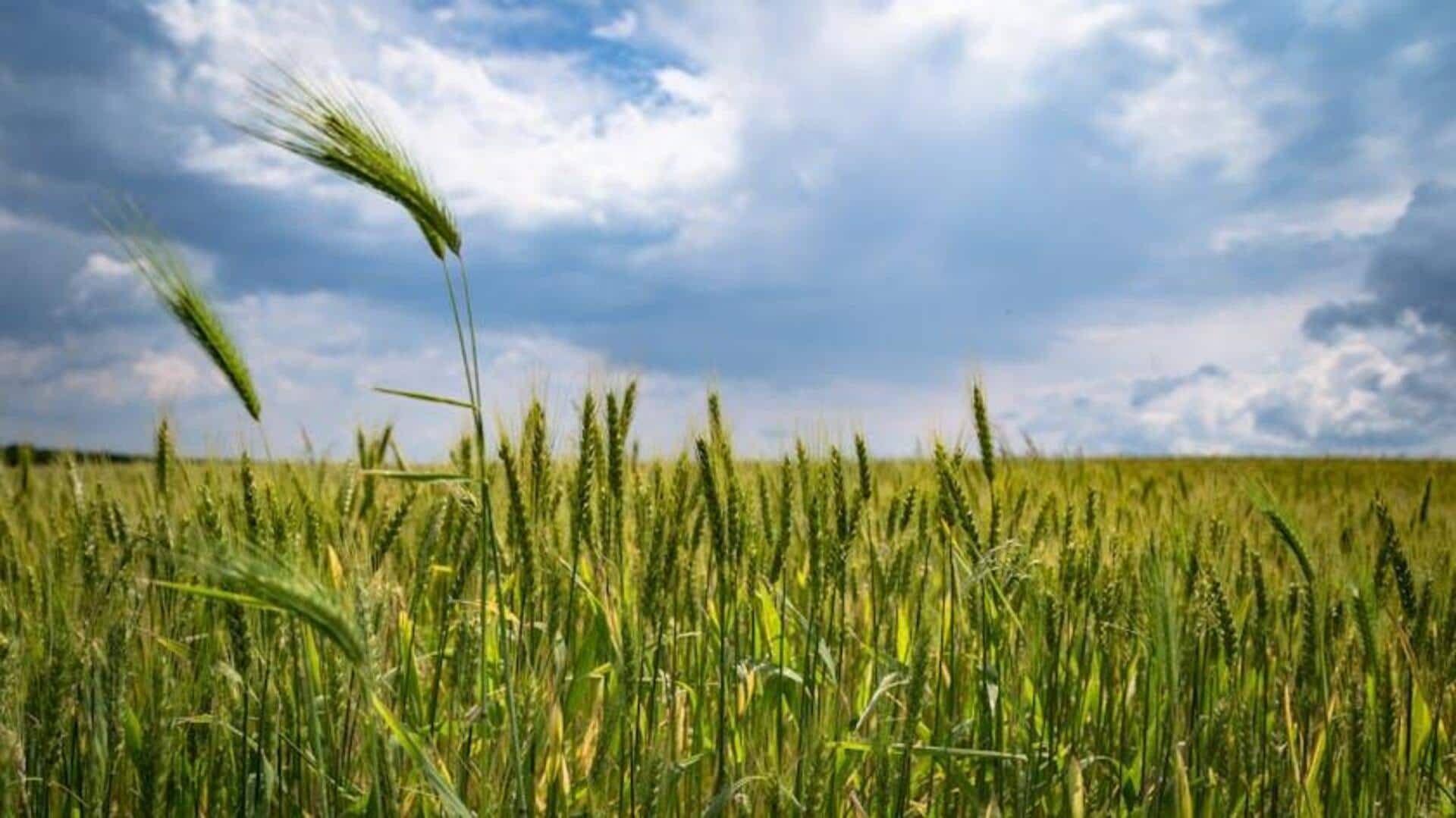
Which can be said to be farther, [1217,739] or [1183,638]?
[1217,739]

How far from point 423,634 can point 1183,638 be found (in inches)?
88.6

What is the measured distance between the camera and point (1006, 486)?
11.1ft

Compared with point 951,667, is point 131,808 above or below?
below

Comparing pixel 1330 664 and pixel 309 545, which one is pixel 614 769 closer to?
pixel 309 545

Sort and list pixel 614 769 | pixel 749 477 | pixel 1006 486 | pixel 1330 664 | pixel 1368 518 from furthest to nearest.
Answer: pixel 1368 518 < pixel 749 477 < pixel 1006 486 < pixel 1330 664 < pixel 614 769

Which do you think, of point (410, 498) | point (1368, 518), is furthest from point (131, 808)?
point (1368, 518)

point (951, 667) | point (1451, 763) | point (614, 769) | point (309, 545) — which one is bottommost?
point (1451, 763)

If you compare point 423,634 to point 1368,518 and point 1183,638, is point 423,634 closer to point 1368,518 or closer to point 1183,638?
point 1183,638

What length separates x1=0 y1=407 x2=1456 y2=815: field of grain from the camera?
2.08 meters

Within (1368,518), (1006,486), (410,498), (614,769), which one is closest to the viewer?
(614,769)

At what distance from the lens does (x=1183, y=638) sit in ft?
8.43

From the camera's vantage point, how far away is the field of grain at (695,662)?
208 centimetres

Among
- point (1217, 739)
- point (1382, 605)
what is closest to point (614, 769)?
point (1217, 739)

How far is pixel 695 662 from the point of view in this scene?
2.93 meters
